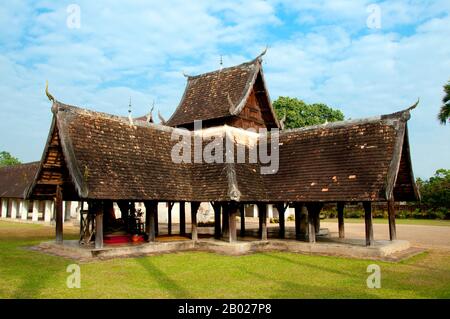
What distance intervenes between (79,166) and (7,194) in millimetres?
26024

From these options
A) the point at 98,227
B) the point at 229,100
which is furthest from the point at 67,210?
the point at 229,100

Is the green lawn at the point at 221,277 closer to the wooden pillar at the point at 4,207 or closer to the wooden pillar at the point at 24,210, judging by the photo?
the wooden pillar at the point at 24,210

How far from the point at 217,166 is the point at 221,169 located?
403mm

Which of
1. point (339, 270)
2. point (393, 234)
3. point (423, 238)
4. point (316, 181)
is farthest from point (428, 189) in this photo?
point (339, 270)

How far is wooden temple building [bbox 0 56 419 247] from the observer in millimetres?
13601

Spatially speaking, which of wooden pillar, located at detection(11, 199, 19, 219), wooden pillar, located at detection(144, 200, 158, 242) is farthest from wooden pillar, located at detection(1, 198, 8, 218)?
wooden pillar, located at detection(144, 200, 158, 242)

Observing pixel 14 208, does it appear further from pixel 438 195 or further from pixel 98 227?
pixel 438 195

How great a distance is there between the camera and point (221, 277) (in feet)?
33.8

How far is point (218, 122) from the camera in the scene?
18688 mm

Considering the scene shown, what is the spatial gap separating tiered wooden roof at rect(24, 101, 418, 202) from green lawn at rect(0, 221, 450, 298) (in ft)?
7.74

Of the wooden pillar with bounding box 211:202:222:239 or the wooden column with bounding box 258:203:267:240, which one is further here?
the wooden pillar with bounding box 211:202:222:239

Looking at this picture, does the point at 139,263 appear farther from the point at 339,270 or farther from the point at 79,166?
the point at 339,270

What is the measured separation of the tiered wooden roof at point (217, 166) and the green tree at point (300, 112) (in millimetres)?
29638

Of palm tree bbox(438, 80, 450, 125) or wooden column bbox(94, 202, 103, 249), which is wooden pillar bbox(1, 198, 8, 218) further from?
palm tree bbox(438, 80, 450, 125)
